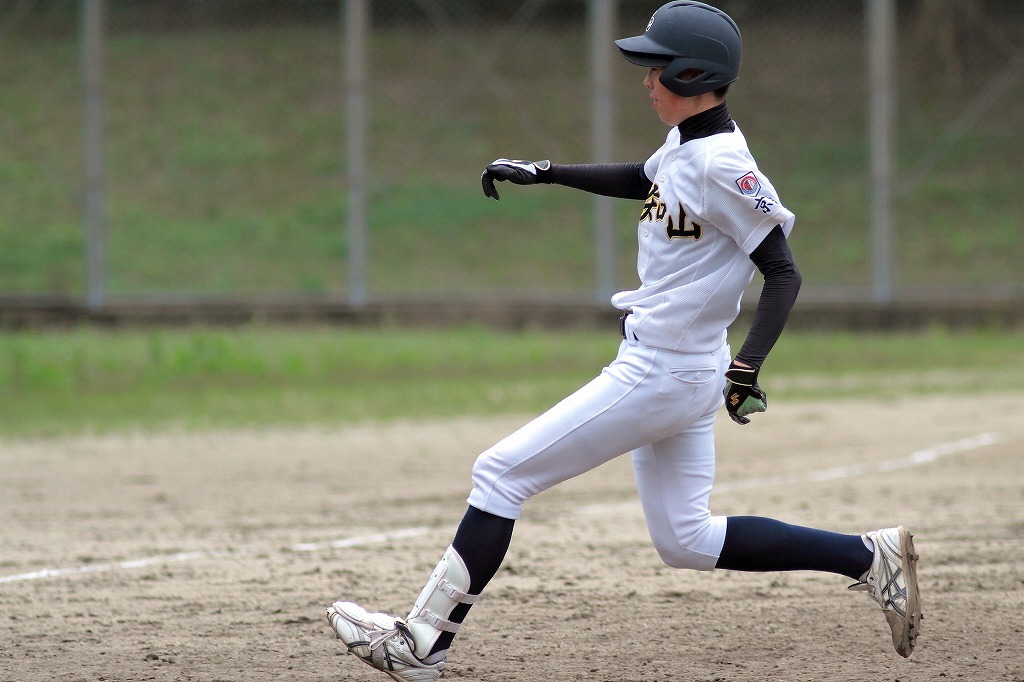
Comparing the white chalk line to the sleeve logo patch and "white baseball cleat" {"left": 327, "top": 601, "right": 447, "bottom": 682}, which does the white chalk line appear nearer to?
"white baseball cleat" {"left": 327, "top": 601, "right": 447, "bottom": 682}

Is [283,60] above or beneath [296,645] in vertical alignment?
above

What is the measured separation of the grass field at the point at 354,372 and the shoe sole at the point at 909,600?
6486 millimetres

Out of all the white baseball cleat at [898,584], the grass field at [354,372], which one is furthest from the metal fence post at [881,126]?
the white baseball cleat at [898,584]

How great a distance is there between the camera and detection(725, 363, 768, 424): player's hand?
135 inches

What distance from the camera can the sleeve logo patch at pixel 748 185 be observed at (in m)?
3.39

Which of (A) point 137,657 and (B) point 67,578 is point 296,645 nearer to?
(A) point 137,657

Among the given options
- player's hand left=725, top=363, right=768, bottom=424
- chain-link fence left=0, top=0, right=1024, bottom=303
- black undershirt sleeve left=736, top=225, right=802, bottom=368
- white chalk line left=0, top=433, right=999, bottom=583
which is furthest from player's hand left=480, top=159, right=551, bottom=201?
chain-link fence left=0, top=0, right=1024, bottom=303

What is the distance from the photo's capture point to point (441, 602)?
3523mm

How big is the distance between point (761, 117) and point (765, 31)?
51.9 inches

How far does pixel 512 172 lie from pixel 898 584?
1698mm

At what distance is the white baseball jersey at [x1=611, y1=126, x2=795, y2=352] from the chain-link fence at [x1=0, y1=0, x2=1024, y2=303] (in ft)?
35.1

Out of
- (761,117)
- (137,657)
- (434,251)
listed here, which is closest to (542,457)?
(137,657)

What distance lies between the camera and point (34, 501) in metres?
6.94

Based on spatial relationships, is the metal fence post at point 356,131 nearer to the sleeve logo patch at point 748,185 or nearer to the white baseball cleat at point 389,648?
the white baseball cleat at point 389,648
